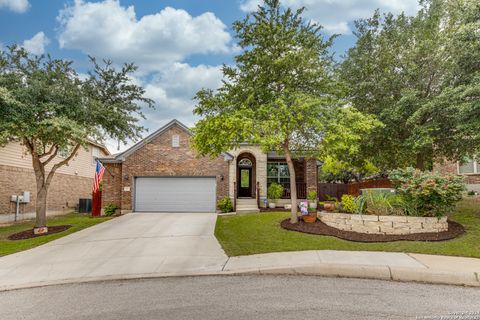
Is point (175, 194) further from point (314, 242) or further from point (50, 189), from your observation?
point (314, 242)

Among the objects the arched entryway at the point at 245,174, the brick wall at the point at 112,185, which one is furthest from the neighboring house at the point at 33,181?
the arched entryway at the point at 245,174

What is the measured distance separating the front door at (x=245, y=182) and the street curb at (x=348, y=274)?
1394 cm

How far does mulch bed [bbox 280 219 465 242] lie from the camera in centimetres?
829

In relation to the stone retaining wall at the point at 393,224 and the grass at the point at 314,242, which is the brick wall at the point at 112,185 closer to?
the grass at the point at 314,242

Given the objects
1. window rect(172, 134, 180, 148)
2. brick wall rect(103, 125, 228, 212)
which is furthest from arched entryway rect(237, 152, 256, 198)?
window rect(172, 134, 180, 148)

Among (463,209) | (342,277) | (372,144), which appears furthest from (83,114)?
(463,209)

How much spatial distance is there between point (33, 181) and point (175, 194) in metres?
9.57

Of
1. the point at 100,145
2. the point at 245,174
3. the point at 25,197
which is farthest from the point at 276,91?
the point at 100,145

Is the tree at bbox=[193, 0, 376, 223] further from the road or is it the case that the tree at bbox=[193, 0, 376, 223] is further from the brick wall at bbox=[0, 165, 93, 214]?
the brick wall at bbox=[0, 165, 93, 214]

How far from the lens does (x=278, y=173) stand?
18.8 meters

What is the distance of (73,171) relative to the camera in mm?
22344

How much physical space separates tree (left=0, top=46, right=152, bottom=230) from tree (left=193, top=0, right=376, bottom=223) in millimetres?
4483

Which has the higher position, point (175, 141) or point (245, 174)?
point (175, 141)

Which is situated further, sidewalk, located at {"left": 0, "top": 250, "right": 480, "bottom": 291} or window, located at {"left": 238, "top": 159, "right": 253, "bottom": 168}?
window, located at {"left": 238, "top": 159, "right": 253, "bottom": 168}
